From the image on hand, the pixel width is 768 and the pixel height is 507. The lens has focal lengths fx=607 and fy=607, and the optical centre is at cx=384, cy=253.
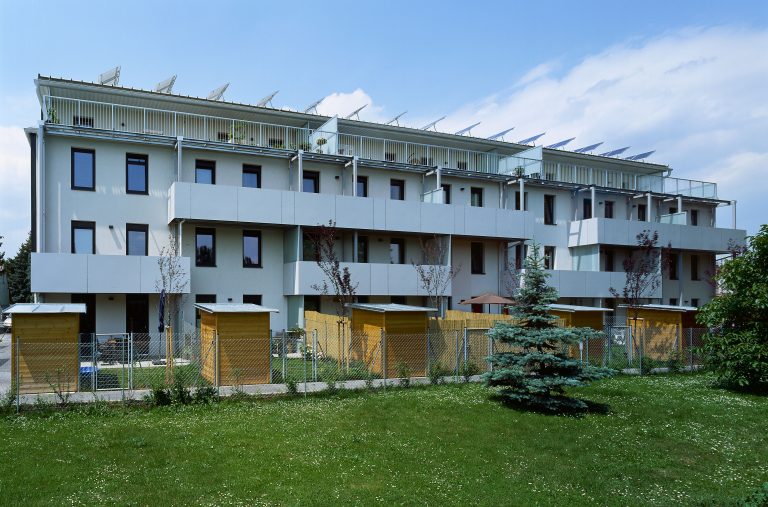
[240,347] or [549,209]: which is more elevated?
[549,209]

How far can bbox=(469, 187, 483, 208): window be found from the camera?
33.5 meters

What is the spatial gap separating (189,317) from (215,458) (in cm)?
1672

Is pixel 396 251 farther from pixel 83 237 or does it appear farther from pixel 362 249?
pixel 83 237

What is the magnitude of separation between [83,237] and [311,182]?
10.4 meters

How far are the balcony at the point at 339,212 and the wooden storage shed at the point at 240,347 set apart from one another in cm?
913

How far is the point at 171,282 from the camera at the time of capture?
24203mm

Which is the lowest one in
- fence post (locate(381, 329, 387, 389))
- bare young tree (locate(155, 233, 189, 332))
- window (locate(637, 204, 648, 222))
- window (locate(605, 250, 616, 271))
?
fence post (locate(381, 329, 387, 389))

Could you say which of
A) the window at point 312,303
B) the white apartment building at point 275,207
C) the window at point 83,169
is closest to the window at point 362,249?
the white apartment building at point 275,207

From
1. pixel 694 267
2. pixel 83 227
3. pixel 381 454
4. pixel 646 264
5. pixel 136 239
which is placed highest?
pixel 83 227

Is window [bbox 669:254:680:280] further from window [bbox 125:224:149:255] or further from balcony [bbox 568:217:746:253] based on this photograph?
window [bbox 125:224:149:255]

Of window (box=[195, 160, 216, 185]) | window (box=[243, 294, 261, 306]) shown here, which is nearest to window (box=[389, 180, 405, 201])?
window (box=[243, 294, 261, 306])

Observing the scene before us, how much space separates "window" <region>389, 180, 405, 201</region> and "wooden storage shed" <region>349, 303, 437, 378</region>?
1375cm

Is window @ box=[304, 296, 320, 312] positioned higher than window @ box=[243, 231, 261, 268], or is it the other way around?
window @ box=[243, 231, 261, 268]

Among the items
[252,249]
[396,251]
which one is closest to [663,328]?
[396,251]
